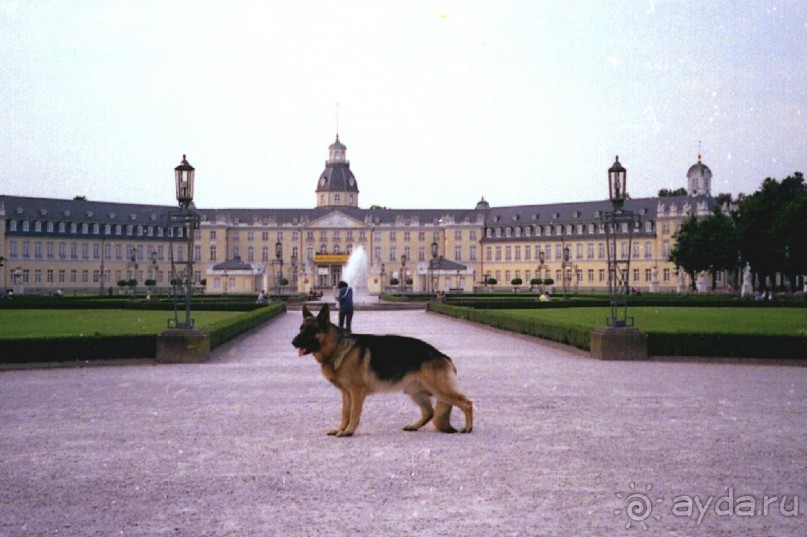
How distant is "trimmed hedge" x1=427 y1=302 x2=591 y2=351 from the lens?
2106 cm

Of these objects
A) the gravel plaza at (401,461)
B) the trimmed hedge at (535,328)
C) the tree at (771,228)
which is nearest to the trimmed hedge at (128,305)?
the trimmed hedge at (535,328)

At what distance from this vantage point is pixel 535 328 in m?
25.5

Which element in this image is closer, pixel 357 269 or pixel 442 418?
pixel 442 418

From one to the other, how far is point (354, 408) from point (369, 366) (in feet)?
1.70

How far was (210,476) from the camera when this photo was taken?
26.1 feet

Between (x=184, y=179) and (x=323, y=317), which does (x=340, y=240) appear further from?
(x=323, y=317)

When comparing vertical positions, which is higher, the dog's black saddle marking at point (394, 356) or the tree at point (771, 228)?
the tree at point (771, 228)

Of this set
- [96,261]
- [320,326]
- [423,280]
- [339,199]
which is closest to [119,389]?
[320,326]

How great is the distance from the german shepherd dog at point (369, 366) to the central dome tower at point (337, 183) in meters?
128

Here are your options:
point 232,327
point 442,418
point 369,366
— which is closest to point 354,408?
point 369,366

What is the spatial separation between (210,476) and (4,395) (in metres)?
7.30

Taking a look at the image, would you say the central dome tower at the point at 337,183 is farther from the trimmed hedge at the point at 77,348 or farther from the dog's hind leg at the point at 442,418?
the dog's hind leg at the point at 442,418

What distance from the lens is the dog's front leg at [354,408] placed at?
9.64 metres

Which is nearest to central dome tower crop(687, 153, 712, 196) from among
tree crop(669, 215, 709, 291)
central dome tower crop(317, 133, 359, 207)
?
tree crop(669, 215, 709, 291)
